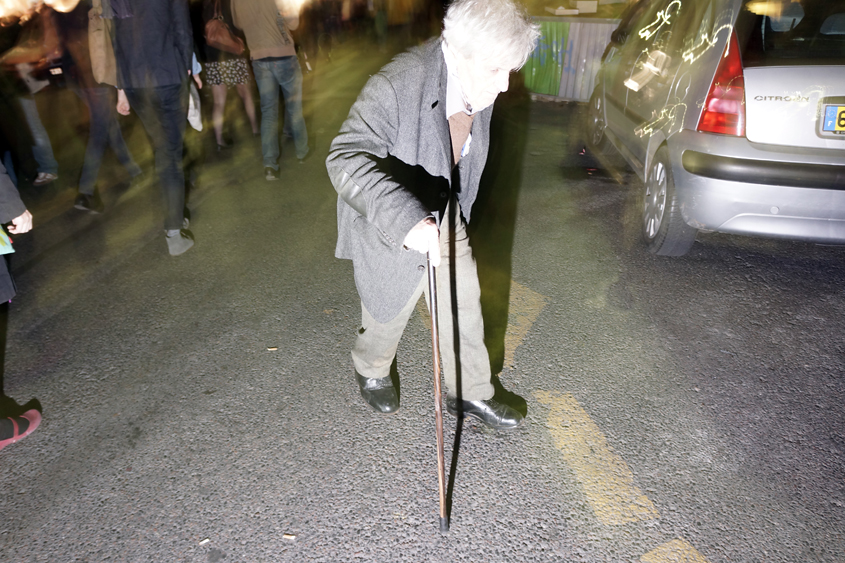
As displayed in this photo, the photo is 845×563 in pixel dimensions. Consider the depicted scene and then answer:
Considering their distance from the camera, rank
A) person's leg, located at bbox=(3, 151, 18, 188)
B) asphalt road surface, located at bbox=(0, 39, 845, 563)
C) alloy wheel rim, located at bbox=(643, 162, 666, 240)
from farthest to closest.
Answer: person's leg, located at bbox=(3, 151, 18, 188)
alloy wheel rim, located at bbox=(643, 162, 666, 240)
asphalt road surface, located at bbox=(0, 39, 845, 563)

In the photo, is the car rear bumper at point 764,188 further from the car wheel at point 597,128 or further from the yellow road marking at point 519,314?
the car wheel at point 597,128

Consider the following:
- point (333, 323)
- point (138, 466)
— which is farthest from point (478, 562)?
point (333, 323)

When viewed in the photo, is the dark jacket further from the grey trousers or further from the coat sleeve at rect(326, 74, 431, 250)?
the coat sleeve at rect(326, 74, 431, 250)

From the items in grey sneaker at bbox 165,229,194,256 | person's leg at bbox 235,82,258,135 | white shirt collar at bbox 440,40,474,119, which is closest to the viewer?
white shirt collar at bbox 440,40,474,119

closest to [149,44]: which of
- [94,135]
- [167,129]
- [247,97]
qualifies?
[167,129]

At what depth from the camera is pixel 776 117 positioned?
3.41 metres

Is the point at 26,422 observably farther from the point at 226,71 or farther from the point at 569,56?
the point at 569,56

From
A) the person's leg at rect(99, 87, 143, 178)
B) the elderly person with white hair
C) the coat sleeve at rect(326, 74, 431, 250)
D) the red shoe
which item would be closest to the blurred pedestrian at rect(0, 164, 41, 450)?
the red shoe

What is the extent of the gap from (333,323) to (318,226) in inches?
63.5

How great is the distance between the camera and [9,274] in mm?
2623

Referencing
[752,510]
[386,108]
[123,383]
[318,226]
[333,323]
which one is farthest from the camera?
[318,226]

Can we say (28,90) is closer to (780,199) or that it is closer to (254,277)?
(254,277)

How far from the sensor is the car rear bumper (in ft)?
11.3

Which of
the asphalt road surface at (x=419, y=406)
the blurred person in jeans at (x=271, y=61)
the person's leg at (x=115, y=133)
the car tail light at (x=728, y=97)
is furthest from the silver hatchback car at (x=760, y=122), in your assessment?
the person's leg at (x=115, y=133)
